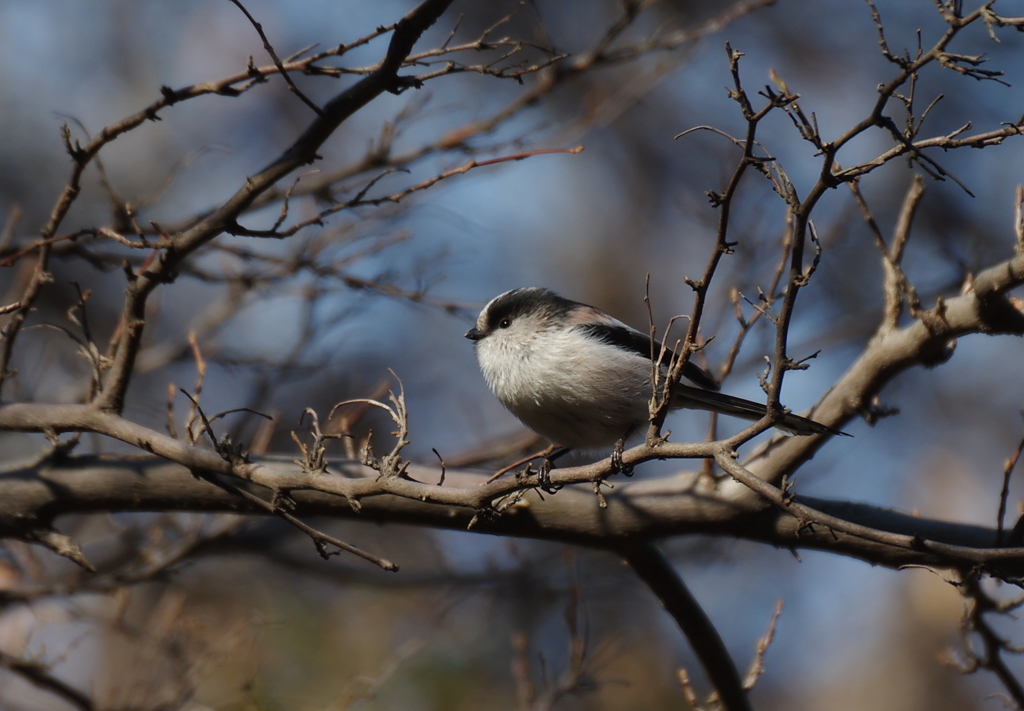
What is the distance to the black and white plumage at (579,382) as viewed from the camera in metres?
3.50

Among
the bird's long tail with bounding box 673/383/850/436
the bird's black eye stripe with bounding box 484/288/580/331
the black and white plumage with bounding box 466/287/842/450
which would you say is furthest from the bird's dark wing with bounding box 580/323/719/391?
the bird's black eye stripe with bounding box 484/288/580/331

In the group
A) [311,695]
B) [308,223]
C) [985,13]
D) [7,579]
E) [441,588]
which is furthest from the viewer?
[311,695]

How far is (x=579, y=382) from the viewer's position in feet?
11.4

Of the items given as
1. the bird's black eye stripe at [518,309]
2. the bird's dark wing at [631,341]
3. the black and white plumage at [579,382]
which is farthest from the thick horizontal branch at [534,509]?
the bird's black eye stripe at [518,309]

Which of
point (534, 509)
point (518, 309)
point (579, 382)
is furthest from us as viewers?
point (518, 309)

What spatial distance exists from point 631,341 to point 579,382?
57cm

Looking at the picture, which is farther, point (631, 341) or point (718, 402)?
point (631, 341)

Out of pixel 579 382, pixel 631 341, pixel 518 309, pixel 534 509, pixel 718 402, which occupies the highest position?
pixel 518 309

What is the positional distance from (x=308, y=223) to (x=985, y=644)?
303cm

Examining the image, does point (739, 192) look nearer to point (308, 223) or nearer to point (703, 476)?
point (703, 476)

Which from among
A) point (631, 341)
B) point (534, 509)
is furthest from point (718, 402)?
point (534, 509)

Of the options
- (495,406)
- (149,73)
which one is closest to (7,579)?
(495,406)

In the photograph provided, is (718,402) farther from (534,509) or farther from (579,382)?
(534,509)

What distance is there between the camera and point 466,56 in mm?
8266
